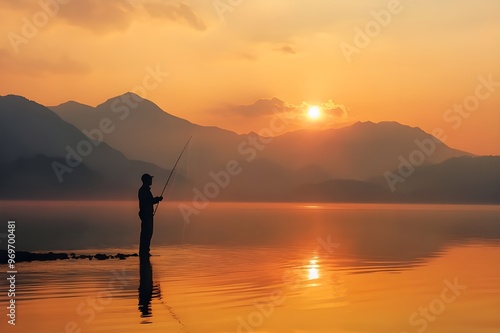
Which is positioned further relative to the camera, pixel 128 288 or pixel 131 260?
pixel 131 260

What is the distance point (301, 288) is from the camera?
20125 mm

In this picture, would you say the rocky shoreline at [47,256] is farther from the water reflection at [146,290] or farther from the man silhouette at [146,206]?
the water reflection at [146,290]

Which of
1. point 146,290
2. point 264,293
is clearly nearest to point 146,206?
point 146,290

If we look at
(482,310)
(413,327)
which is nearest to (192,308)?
(413,327)

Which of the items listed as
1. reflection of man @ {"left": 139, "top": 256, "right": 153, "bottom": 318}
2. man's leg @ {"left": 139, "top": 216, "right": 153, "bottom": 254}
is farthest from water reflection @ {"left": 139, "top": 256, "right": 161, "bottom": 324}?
man's leg @ {"left": 139, "top": 216, "right": 153, "bottom": 254}

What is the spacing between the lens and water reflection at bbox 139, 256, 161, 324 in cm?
1596

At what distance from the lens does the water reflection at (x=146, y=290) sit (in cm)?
1596

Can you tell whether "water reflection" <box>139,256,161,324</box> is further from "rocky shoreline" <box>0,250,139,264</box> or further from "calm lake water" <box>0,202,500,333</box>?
"rocky shoreline" <box>0,250,139,264</box>

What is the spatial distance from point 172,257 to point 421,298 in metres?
13.9

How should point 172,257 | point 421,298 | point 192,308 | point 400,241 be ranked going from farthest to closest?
point 400,241, point 172,257, point 421,298, point 192,308

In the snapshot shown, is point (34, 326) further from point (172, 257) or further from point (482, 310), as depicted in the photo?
point (172, 257)

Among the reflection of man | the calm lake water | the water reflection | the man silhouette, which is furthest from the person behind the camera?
the man silhouette

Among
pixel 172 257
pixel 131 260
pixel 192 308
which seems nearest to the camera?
pixel 192 308

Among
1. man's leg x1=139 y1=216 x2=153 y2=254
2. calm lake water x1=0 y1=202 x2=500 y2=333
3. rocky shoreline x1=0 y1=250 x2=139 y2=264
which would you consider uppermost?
man's leg x1=139 y1=216 x2=153 y2=254
